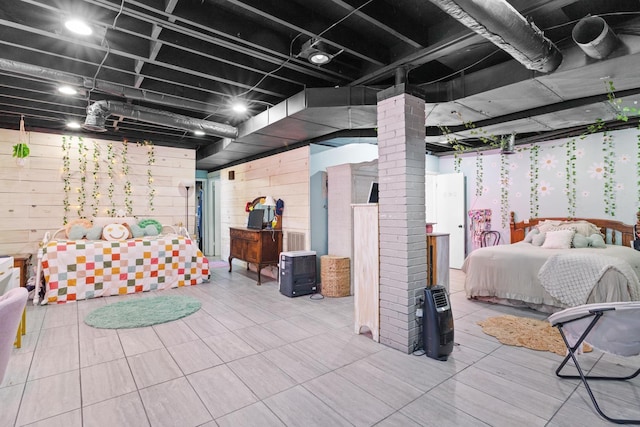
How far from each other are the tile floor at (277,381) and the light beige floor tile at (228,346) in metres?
0.02

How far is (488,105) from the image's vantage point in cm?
382

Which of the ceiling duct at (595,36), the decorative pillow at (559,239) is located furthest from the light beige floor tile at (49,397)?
the decorative pillow at (559,239)

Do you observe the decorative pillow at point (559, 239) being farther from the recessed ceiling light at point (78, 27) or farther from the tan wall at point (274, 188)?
the recessed ceiling light at point (78, 27)

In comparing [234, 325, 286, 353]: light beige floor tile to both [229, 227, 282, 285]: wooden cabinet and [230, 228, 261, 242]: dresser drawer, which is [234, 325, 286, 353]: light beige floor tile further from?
[230, 228, 261, 242]: dresser drawer

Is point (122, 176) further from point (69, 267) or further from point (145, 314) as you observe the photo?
point (145, 314)

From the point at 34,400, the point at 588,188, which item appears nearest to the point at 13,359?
the point at 34,400

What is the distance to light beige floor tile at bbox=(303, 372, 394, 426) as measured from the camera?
6.72 feet

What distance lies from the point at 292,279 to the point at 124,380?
8.62 ft

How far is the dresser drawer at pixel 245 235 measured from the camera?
5732 millimetres

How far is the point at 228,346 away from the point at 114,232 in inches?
140

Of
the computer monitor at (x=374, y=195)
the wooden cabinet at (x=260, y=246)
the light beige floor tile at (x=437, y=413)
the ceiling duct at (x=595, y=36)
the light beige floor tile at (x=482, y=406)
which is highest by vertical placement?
the ceiling duct at (x=595, y=36)

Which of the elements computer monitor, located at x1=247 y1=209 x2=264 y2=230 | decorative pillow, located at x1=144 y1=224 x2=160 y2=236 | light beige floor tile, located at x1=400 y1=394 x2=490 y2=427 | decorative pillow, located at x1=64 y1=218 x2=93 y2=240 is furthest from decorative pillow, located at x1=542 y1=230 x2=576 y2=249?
decorative pillow, located at x1=64 y1=218 x2=93 y2=240

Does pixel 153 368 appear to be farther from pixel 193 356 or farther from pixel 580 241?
pixel 580 241

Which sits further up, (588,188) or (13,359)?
(588,188)
